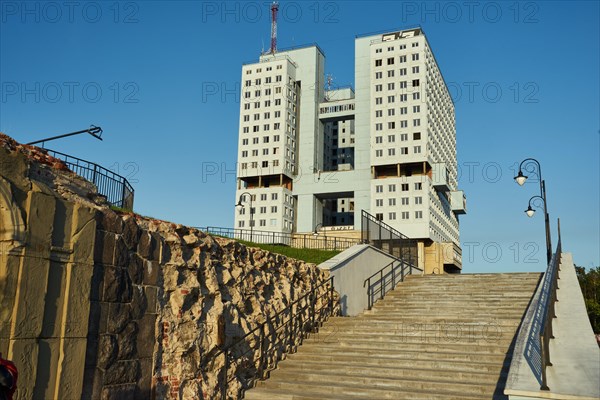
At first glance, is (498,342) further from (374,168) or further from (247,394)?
(374,168)

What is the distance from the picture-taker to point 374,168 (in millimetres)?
71188

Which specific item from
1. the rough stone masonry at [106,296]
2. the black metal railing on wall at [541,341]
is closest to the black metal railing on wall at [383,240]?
the black metal railing on wall at [541,341]

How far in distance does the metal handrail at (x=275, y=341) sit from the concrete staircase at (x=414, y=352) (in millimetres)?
225

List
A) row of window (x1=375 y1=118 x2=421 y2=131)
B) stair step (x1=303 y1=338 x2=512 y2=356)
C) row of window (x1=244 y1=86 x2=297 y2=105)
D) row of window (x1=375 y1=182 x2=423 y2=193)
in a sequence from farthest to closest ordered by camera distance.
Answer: row of window (x1=244 y1=86 x2=297 y2=105)
row of window (x1=375 y1=118 x2=421 y2=131)
row of window (x1=375 y1=182 x2=423 y2=193)
stair step (x1=303 y1=338 x2=512 y2=356)

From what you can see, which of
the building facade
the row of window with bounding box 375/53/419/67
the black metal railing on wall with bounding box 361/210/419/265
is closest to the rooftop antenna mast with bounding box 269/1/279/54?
the building facade

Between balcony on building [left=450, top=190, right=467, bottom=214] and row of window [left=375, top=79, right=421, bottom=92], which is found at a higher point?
row of window [left=375, top=79, right=421, bottom=92]

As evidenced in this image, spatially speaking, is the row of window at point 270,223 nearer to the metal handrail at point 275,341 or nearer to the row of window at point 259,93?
the row of window at point 259,93

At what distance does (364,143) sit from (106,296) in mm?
68322

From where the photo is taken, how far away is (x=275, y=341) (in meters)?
11.2

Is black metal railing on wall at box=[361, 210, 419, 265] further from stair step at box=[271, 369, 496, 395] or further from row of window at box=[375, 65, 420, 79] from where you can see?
row of window at box=[375, 65, 420, 79]

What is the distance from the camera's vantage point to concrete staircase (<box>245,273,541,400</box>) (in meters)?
9.35

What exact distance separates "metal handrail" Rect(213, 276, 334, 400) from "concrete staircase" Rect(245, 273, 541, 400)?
225 millimetres

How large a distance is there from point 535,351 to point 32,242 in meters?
7.57

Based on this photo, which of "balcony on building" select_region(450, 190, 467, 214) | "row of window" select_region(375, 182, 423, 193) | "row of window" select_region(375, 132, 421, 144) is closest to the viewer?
"row of window" select_region(375, 182, 423, 193)
